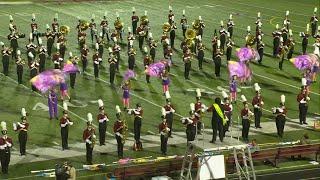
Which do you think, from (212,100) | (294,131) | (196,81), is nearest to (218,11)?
(196,81)

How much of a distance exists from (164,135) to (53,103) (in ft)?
14.3

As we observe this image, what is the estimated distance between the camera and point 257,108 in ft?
61.3

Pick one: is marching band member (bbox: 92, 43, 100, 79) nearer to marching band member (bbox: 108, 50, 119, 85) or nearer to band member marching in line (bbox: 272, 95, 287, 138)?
marching band member (bbox: 108, 50, 119, 85)

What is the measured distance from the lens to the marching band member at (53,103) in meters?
18.9

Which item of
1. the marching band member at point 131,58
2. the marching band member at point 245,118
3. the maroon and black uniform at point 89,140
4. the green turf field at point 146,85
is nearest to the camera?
the maroon and black uniform at point 89,140

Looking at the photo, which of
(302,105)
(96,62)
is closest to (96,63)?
(96,62)

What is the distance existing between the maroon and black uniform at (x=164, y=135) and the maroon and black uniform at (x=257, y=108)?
3391 mm

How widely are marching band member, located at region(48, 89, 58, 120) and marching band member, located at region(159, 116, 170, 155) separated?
160 inches

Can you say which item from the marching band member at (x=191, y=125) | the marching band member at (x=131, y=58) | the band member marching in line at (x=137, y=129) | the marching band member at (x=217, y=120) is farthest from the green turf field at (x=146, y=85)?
the marching band member at (x=191, y=125)

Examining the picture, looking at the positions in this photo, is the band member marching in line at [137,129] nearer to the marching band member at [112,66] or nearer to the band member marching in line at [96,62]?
the marching band member at [112,66]

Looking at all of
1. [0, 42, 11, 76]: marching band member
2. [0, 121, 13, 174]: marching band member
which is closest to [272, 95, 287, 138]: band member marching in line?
[0, 121, 13, 174]: marching band member

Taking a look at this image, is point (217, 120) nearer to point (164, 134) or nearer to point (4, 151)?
point (164, 134)

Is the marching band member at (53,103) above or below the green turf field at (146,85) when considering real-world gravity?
above

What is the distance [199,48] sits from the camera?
84.7ft
